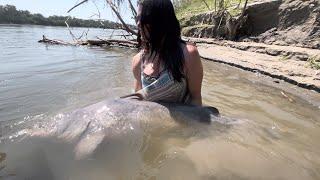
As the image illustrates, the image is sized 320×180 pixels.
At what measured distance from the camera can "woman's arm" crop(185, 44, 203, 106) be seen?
3.24 m

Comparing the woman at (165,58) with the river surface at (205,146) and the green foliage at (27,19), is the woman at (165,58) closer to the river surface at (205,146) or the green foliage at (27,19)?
the river surface at (205,146)

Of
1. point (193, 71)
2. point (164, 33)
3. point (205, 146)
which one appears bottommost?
point (205, 146)

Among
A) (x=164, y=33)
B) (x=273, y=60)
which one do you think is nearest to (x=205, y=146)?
(x=164, y=33)

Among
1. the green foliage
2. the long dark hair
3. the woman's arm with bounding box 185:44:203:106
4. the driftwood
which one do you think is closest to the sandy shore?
the woman's arm with bounding box 185:44:203:106

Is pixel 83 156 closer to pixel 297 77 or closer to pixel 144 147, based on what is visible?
pixel 144 147

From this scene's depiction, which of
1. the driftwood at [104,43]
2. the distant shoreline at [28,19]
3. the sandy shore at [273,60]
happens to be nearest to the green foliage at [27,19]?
the distant shoreline at [28,19]

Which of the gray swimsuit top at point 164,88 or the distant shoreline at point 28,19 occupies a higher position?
the gray swimsuit top at point 164,88

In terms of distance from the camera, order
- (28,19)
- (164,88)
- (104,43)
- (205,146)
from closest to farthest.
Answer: (205,146) < (164,88) < (104,43) < (28,19)

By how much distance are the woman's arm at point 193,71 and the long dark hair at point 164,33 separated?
0.06m

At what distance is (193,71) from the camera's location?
328 cm

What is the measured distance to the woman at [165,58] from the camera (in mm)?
3082

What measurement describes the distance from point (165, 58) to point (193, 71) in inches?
10.2

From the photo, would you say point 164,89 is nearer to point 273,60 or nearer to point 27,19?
point 273,60

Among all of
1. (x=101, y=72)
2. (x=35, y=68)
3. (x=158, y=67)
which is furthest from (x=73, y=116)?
(x=35, y=68)
